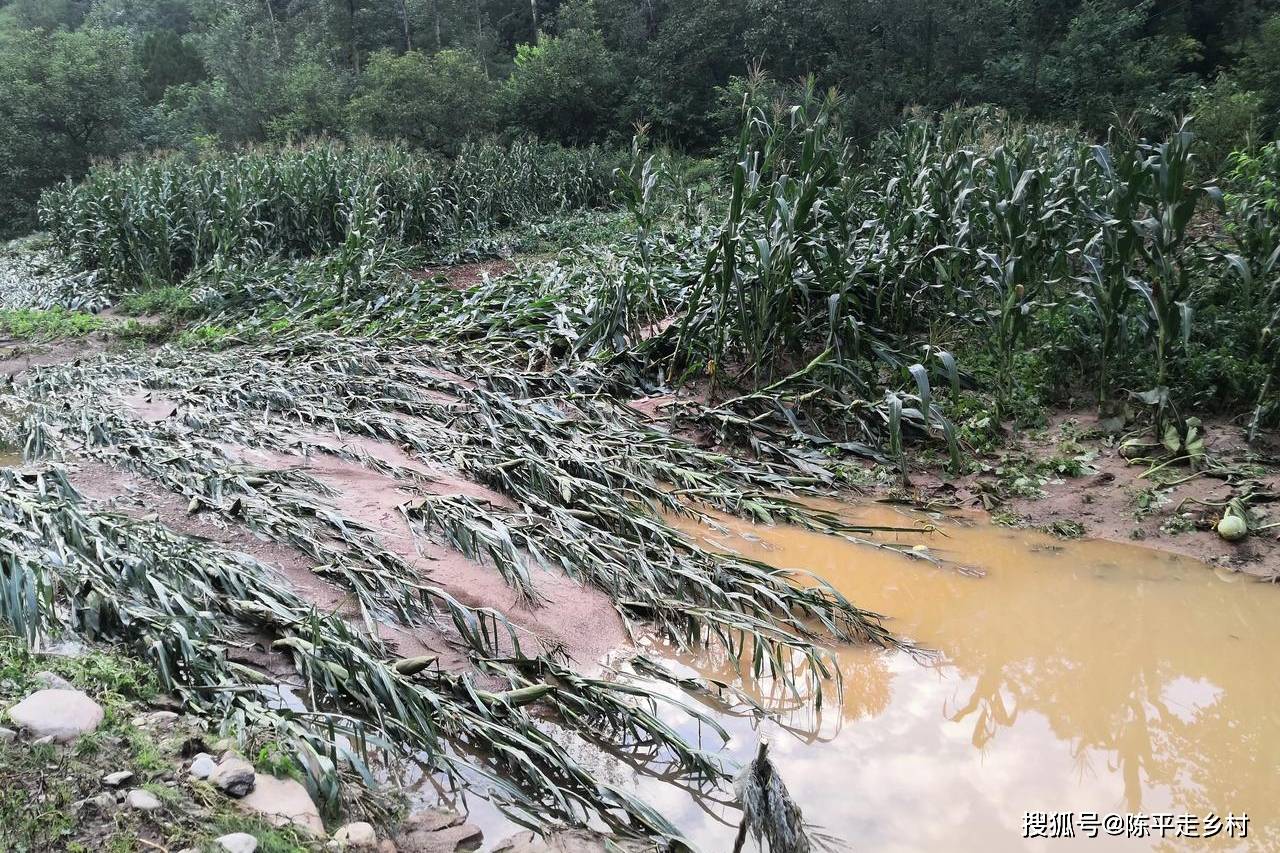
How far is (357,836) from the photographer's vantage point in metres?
1.95

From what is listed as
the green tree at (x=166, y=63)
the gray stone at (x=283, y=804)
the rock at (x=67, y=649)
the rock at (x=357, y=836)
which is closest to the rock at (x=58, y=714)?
the rock at (x=67, y=649)

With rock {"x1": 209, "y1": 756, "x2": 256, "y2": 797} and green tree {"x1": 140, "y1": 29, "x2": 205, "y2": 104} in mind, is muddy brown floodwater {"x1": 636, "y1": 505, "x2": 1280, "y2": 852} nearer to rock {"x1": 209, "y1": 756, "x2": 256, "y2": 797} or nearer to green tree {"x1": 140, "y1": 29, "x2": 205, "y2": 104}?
rock {"x1": 209, "y1": 756, "x2": 256, "y2": 797}

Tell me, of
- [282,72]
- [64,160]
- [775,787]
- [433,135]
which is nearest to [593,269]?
[775,787]

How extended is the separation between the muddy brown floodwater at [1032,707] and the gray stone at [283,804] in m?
0.90

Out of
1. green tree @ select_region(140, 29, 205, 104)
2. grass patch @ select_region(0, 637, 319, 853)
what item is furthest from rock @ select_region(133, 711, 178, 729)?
green tree @ select_region(140, 29, 205, 104)

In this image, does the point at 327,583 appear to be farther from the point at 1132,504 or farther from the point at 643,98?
the point at 643,98

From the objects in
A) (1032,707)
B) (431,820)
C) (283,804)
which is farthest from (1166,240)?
(283,804)

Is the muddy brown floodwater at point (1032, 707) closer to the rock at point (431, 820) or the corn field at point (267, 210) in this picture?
the rock at point (431, 820)

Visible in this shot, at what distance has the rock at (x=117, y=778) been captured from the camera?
186cm

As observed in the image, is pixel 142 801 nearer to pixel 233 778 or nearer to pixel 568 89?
pixel 233 778

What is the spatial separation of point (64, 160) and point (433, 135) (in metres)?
8.30

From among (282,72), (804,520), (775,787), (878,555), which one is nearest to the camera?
(775,787)

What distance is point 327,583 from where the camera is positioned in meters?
3.13

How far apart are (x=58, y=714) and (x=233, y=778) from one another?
1.58 ft
